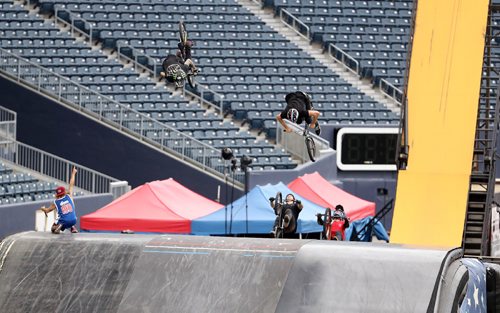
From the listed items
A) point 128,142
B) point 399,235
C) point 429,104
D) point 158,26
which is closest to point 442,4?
point 429,104

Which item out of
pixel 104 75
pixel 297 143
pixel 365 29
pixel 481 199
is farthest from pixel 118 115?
pixel 481 199

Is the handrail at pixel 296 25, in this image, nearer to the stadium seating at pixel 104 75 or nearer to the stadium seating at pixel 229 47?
the stadium seating at pixel 229 47

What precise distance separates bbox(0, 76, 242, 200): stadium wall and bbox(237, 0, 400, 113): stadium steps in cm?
697

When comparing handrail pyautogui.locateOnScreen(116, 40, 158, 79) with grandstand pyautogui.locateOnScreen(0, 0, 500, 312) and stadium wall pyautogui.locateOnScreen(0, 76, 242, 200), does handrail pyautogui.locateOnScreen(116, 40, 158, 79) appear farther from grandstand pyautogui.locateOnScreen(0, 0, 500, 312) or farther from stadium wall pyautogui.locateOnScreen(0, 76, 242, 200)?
stadium wall pyautogui.locateOnScreen(0, 76, 242, 200)

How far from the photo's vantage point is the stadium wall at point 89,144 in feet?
109

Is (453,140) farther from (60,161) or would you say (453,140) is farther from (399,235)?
(60,161)

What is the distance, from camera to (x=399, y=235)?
23.9m

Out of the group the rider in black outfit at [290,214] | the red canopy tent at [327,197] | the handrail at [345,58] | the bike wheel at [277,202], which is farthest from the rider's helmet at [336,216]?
the handrail at [345,58]

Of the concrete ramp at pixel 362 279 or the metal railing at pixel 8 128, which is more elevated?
the concrete ramp at pixel 362 279

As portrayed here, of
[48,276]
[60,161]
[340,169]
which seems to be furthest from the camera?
[340,169]

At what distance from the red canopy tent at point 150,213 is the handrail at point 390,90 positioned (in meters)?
12.8

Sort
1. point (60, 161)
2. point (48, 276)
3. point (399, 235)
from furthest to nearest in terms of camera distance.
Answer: point (60, 161) < point (399, 235) < point (48, 276)

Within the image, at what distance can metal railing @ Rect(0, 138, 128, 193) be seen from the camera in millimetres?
31031

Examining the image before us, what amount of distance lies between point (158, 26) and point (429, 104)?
44.3 ft
